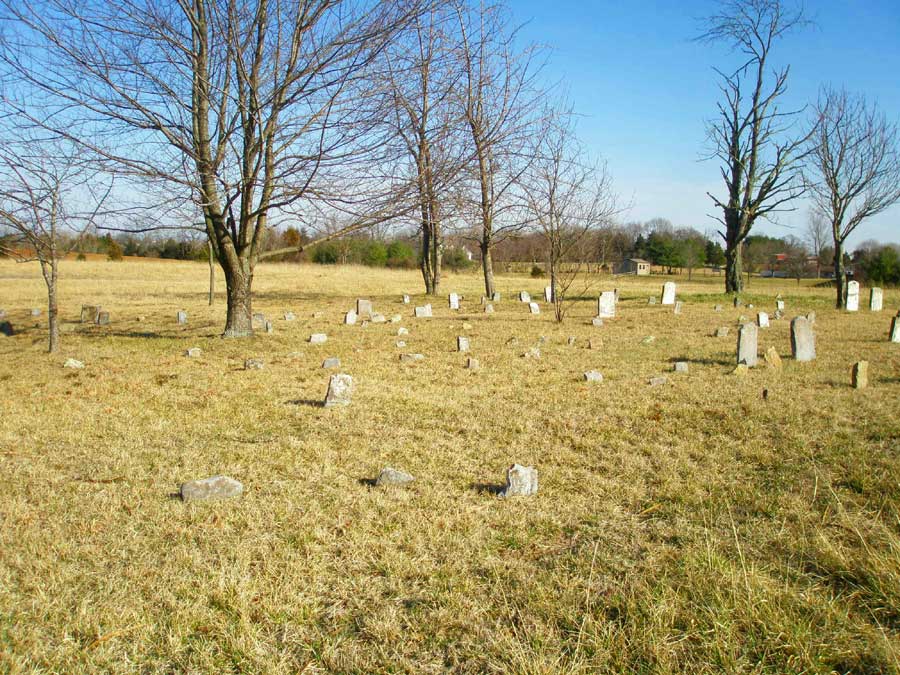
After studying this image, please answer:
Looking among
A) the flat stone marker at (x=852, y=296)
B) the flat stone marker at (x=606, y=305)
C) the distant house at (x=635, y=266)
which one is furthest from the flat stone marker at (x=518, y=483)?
the distant house at (x=635, y=266)

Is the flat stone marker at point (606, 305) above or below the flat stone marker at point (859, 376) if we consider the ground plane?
above

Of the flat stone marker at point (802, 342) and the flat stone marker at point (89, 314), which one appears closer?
the flat stone marker at point (802, 342)

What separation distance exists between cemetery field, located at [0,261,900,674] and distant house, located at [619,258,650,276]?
60895mm

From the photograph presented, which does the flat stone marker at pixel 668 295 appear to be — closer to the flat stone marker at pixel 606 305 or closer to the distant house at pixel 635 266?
the flat stone marker at pixel 606 305

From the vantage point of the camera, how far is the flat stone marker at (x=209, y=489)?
3.58m

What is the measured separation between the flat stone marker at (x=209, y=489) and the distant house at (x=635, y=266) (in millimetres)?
64168

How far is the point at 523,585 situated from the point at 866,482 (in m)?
2.48

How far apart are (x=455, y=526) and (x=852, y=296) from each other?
18.0 metres

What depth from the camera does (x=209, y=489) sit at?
3.59m

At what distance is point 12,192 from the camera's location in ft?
27.7

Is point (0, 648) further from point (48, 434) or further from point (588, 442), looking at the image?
point (588, 442)

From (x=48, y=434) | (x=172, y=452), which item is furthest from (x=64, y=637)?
(x=48, y=434)

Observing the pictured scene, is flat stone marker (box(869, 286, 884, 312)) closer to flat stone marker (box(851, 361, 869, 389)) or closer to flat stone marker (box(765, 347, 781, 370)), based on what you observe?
flat stone marker (box(765, 347, 781, 370))

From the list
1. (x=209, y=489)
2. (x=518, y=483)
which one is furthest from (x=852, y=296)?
(x=209, y=489)
